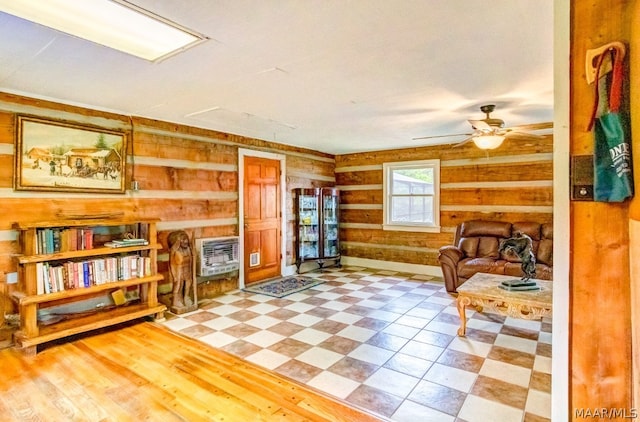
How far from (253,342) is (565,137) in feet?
9.67

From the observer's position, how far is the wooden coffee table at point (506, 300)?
290 cm

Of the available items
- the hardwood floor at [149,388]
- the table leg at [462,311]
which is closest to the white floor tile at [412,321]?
the table leg at [462,311]

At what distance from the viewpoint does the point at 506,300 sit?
3018mm

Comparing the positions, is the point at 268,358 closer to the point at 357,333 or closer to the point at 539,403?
the point at 357,333

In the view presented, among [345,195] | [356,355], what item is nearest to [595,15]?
[356,355]

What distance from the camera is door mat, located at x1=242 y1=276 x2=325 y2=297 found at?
4959 mm

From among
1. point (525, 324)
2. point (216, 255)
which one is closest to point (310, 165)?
point (216, 255)

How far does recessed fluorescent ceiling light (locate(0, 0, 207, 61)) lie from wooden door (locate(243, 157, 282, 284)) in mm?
3086

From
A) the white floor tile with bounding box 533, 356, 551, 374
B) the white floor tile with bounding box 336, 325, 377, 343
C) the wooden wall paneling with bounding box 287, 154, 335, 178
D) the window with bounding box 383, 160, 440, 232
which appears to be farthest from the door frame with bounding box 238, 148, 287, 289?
the white floor tile with bounding box 533, 356, 551, 374

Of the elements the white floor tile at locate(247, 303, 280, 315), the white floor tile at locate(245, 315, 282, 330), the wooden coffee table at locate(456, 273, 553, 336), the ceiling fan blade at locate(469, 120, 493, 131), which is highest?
the ceiling fan blade at locate(469, 120, 493, 131)

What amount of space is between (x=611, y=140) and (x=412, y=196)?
5.42 metres

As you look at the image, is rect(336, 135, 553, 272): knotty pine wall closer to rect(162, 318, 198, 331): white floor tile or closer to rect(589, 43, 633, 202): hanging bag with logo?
rect(162, 318, 198, 331): white floor tile

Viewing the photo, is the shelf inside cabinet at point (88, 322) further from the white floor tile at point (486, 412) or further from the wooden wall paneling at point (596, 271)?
the wooden wall paneling at point (596, 271)

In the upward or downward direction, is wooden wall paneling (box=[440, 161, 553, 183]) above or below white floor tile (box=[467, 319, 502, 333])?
above
